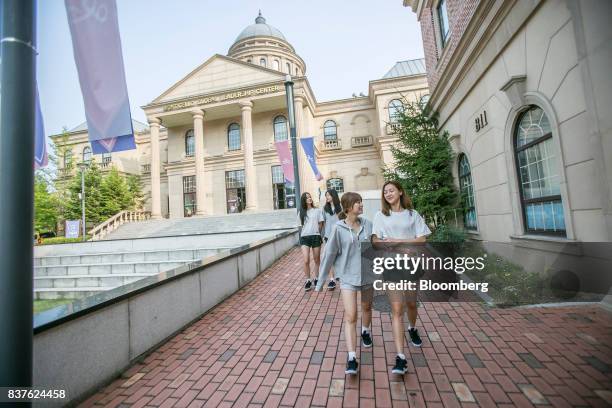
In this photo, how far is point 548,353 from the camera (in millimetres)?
3092

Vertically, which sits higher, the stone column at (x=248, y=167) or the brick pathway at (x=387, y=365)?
the stone column at (x=248, y=167)

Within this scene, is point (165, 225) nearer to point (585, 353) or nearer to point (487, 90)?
point (487, 90)

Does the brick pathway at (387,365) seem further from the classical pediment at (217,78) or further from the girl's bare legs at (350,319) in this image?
the classical pediment at (217,78)

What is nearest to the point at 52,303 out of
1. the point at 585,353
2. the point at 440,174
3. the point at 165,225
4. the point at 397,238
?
the point at 397,238

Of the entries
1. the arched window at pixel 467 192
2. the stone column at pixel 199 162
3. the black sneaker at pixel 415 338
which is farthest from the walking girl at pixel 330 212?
the stone column at pixel 199 162

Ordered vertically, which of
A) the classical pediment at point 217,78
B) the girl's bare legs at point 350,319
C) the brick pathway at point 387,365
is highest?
the classical pediment at point 217,78

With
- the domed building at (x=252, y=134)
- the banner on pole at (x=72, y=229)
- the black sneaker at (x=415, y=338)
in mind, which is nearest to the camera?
the black sneaker at (x=415, y=338)

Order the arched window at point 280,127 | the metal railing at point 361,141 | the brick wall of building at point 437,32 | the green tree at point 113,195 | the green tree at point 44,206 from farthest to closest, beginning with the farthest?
the metal railing at point 361,141
the green tree at point 113,195
the arched window at point 280,127
the green tree at point 44,206
the brick wall of building at point 437,32

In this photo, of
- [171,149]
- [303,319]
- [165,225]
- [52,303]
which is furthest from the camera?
[171,149]

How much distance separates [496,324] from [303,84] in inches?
973

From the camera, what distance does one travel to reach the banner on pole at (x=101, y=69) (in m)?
2.43

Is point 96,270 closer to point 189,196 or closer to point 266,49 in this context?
point 189,196

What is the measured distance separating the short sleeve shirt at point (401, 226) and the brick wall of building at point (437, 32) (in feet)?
21.1

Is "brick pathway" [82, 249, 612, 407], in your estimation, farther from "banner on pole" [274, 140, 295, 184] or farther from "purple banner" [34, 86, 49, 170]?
"banner on pole" [274, 140, 295, 184]
